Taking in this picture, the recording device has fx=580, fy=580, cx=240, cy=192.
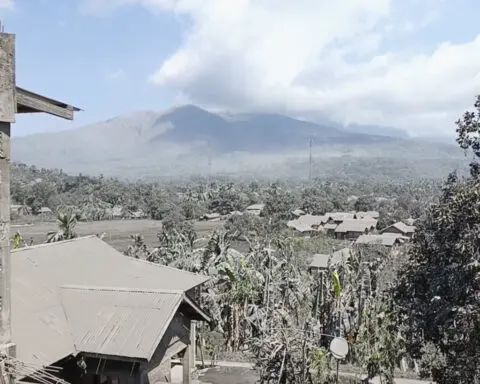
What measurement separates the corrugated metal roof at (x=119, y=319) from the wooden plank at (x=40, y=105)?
473cm

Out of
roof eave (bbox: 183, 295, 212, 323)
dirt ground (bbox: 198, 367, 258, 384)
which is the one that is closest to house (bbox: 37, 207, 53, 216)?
dirt ground (bbox: 198, 367, 258, 384)

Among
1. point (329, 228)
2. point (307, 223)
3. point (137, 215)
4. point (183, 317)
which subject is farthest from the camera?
point (137, 215)

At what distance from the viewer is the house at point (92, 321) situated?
1083cm

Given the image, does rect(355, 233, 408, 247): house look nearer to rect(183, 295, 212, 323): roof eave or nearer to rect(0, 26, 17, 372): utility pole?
rect(183, 295, 212, 323): roof eave

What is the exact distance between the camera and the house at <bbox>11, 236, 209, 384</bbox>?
10.8 meters

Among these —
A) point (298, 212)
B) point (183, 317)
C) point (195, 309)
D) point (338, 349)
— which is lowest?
point (298, 212)

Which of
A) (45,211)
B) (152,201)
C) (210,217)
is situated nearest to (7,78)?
(45,211)

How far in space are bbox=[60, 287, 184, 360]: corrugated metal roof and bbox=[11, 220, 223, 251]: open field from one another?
47.0 meters

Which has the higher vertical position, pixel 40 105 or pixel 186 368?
pixel 40 105

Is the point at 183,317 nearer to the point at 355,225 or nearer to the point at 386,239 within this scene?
the point at 386,239

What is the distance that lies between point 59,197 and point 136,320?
8886cm

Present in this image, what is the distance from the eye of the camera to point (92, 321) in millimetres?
11648

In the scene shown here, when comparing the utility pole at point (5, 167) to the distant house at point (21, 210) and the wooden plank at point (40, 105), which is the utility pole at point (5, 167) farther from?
the distant house at point (21, 210)

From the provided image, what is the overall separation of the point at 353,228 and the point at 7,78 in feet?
228
